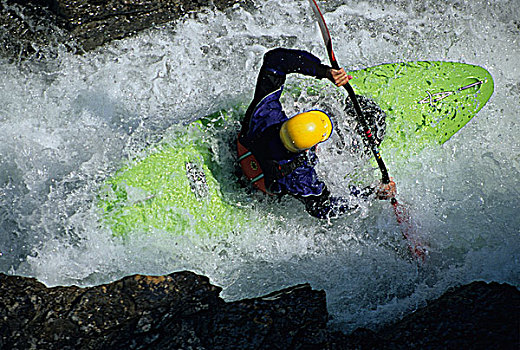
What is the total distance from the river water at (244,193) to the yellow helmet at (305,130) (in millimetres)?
683

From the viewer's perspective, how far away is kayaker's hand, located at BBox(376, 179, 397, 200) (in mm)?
3184

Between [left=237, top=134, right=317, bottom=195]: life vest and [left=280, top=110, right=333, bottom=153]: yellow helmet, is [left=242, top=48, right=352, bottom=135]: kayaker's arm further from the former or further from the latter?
[left=280, top=110, right=333, bottom=153]: yellow helmet

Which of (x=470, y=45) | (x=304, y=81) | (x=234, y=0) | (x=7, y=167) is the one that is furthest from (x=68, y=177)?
(x=470, y=45)

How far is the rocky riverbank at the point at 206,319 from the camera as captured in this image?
2.70 meters

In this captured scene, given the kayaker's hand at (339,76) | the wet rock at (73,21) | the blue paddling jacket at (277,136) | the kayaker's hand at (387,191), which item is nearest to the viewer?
the blue paddling jacket at (277,136)

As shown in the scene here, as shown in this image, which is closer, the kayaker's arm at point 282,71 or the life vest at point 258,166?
the life vest at point 258,166

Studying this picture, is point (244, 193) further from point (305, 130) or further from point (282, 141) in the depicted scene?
point (305, 130)

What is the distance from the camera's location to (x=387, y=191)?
3.19m

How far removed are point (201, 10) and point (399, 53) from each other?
1882 mm

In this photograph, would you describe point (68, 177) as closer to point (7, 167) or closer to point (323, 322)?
point (7, 167)

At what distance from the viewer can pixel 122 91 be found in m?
3.72

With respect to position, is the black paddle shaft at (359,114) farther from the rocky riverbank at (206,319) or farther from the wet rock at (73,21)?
the wet rock at (73,21)

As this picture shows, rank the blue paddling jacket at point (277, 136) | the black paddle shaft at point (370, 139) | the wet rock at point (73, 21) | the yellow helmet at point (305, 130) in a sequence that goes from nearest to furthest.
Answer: the yellow helmet at point (305, 130), the blue paddling jacket at point (277, 136), the black paddle shaft at point (370, 139), the wet rock at point (73, 21)

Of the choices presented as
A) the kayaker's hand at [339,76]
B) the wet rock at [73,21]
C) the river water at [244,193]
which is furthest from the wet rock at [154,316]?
the wet rock at [73,21]
